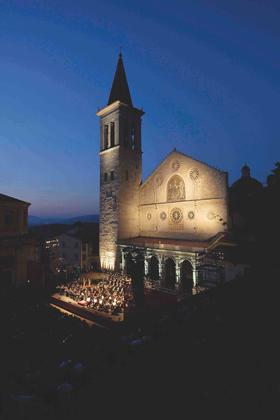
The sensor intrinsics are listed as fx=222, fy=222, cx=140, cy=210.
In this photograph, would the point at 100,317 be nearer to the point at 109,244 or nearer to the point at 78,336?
the point at 78,336

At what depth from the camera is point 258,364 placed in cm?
378

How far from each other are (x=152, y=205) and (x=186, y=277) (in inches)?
420

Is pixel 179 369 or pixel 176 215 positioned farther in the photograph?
pixel 176 215

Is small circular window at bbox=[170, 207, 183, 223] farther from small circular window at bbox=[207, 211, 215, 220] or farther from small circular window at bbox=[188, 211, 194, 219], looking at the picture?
small circular window at bbox=[207, 211, 215, 220]

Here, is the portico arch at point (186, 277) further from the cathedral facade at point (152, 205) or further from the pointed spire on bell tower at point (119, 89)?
the pointed spire on bell tower at point (119, 89)

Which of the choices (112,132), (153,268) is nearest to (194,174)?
(153,268)

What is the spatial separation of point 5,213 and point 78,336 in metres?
10.4

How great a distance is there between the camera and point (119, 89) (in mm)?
34219

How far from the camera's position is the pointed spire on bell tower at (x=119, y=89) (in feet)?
111

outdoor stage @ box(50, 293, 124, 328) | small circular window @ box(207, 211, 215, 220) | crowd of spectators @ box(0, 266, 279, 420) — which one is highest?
small circular window @ box(207, 211, 215, 220)

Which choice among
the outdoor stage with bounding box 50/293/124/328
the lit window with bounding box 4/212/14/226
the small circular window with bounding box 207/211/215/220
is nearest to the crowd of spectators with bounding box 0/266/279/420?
the outdoor stage with bounding box 50/293/124/328

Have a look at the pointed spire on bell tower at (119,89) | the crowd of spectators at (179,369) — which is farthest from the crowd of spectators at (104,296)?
the pointed spire on bell tower at (119,89)

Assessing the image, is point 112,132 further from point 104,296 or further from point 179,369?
point 179,369

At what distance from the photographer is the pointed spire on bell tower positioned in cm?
3384
